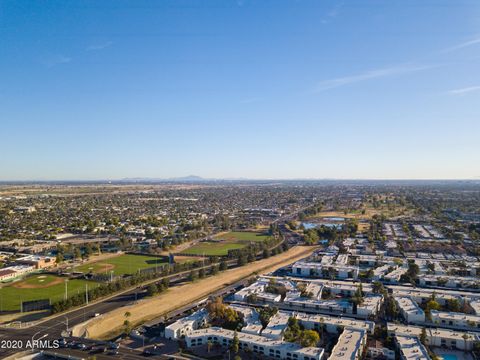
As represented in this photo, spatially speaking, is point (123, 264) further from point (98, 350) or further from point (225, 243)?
point (98, 350)

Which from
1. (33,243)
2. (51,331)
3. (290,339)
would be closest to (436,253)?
(290,339)

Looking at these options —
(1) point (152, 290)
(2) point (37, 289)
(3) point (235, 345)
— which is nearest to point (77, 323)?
(1) point (152, 290)

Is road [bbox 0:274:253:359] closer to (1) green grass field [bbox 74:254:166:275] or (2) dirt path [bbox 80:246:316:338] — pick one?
(2) dirt path [bbox 80:246:316:338]

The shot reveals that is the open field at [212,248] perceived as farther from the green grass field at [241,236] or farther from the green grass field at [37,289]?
the green grass field at [37,289]

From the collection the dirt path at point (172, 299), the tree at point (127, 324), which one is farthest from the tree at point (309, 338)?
the dirt path at point (172, 299)

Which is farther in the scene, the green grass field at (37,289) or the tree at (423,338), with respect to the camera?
the green grass field at (37,289)

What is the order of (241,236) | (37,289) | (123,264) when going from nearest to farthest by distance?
(37,289) < (123,264) < (241,236)
